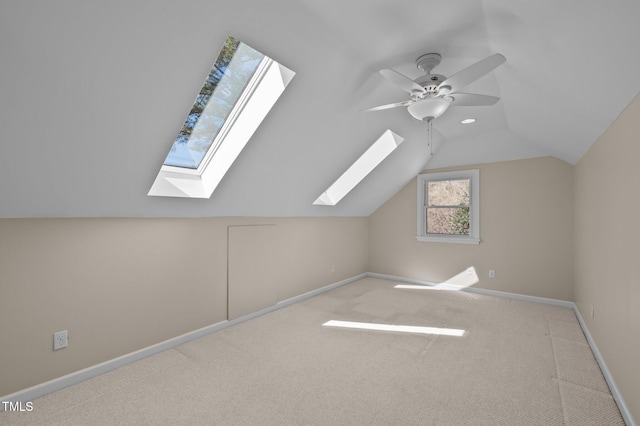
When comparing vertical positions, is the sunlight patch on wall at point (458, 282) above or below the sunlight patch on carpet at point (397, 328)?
above

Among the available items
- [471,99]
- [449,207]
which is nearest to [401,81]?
[471,99]

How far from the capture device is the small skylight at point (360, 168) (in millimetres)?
3900

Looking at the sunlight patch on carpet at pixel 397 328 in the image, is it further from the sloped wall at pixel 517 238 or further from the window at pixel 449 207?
the window at pixel 449 207

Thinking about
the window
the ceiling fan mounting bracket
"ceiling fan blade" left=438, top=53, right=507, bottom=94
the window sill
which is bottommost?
the window sill

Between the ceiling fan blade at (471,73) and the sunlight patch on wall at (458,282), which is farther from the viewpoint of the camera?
the sunlight patch on wall at (458,282)

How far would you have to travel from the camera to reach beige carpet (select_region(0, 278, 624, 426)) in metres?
1.76

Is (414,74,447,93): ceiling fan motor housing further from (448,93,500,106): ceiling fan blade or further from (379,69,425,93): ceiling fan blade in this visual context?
(448,93,500,106): ceiling fan blade

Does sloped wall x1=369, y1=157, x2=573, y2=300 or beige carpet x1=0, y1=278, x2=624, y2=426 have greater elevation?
sloped wall x1=369, y1=157, x2=573, y2=300

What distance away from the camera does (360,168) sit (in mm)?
4246

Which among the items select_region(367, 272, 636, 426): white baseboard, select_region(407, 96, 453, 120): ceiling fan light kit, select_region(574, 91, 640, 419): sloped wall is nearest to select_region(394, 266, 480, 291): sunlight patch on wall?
select_region(367, 272, 636, 426): white baseboard

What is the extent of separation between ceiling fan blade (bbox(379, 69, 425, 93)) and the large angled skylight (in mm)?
674

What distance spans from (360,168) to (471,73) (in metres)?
2.53

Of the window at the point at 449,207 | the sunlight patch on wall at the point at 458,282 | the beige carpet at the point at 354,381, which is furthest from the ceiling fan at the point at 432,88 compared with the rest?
the sunlight patch on wall at the point at 458,282

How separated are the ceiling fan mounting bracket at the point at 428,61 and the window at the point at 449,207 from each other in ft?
9.52
